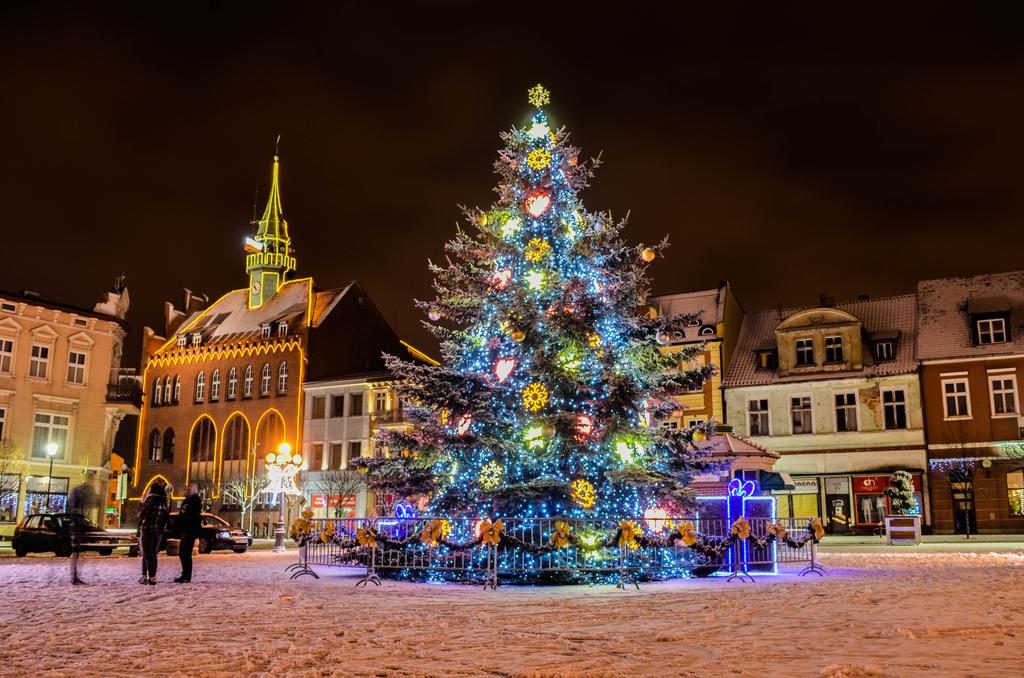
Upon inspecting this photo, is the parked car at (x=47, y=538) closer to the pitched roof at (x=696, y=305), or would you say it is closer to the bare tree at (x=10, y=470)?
the bare tree at (x=10, y=470)

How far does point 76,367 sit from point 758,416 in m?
35.0

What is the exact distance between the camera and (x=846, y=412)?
43.3 m

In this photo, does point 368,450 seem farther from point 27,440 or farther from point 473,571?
point 473,571

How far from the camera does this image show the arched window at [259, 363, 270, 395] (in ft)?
198

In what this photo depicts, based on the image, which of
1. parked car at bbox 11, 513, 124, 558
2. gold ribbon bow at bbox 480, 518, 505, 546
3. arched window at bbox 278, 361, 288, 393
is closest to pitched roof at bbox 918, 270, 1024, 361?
gold ribbon bow at bbox 480, 518, 505, 546

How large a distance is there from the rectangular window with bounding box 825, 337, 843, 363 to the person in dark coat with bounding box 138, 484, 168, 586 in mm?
34357

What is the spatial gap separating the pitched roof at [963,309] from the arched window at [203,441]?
43406mm

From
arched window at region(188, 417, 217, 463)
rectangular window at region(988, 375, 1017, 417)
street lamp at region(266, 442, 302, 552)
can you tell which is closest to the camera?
street lamp at region(266, 442, 302, 552)

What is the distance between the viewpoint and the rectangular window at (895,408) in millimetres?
42031

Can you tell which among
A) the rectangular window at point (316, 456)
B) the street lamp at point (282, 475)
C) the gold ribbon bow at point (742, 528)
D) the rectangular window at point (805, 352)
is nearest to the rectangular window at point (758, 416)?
the rectangular window at point (805, 352)

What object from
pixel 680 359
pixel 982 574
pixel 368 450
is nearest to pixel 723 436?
pixel 680 359

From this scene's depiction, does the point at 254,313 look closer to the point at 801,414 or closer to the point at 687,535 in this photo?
the point at 801,414

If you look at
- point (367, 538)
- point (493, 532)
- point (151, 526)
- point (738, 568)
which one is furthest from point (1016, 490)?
Answer: point (151, 526)

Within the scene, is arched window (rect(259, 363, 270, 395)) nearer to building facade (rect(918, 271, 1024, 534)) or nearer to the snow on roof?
the snow on roof
